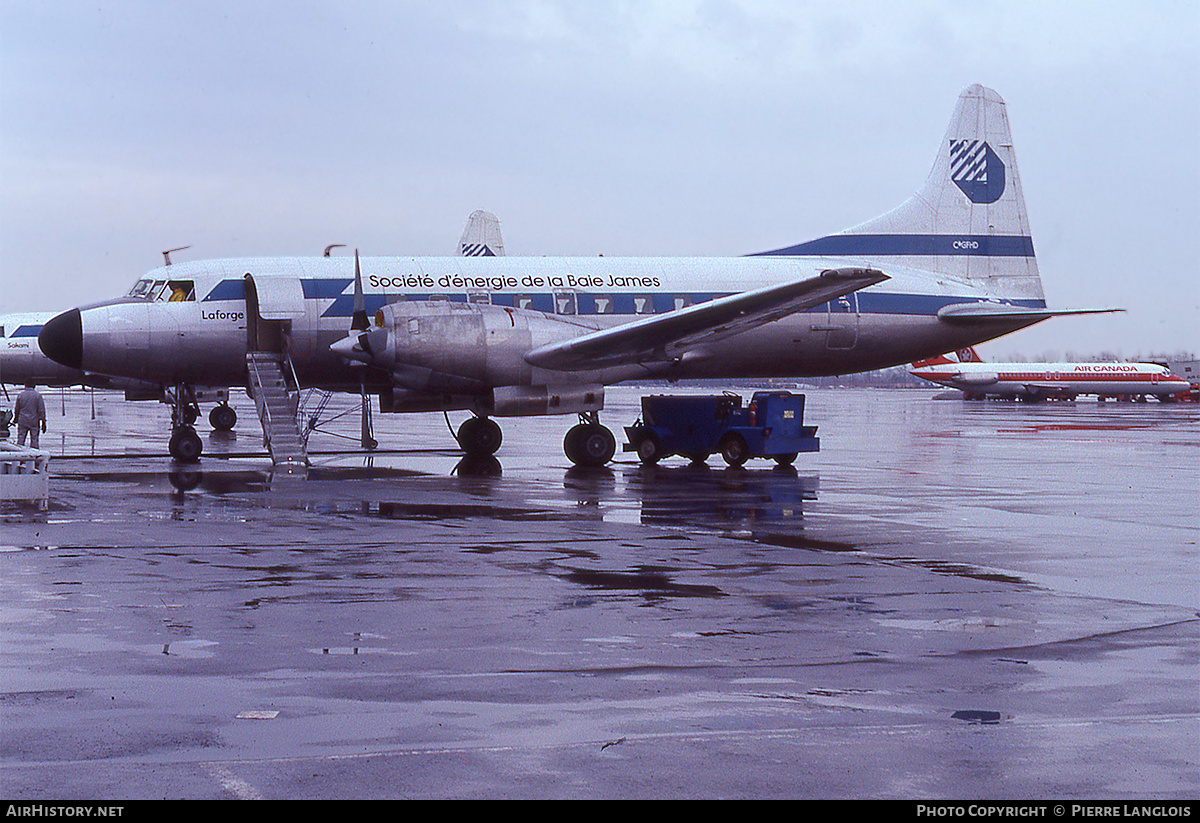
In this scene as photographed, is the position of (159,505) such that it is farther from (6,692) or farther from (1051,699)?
(1051,699)

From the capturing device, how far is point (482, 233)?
45.1m

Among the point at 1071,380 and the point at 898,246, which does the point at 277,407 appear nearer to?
the point at 898,246

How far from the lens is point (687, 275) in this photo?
28016mm

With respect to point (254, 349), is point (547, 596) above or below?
below

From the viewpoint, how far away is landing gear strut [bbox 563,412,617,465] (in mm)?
25484

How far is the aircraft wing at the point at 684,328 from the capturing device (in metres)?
23.0

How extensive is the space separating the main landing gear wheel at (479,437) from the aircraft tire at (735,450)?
5112 mm

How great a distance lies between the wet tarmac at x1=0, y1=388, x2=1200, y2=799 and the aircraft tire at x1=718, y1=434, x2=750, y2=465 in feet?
22.4

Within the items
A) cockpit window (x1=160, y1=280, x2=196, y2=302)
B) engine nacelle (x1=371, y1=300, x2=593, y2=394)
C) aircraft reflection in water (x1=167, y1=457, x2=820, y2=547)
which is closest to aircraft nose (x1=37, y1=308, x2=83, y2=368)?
cockpit window (x1=160, y1=280, x2=196, y2=302)

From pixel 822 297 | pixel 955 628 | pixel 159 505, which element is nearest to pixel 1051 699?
pixel 955 628

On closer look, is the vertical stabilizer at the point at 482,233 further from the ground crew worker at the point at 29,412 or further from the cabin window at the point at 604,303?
the ground crew worker at the point at 29,412

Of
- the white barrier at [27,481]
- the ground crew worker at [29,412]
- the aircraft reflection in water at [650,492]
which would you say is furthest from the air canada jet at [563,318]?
the white barrier at [27,481]

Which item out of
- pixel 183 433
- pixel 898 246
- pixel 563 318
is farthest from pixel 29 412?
pixel 898 246
